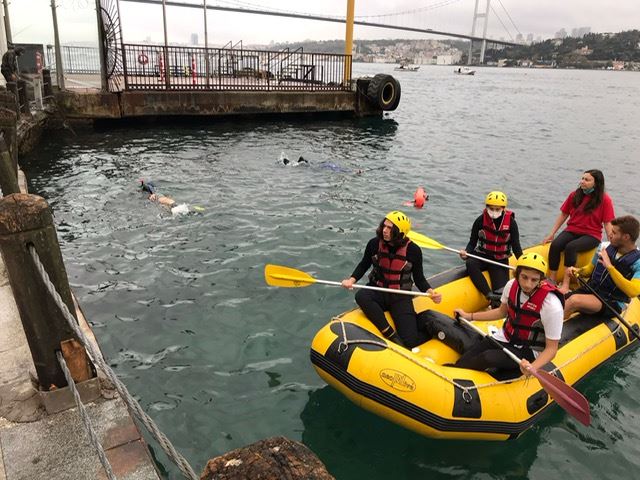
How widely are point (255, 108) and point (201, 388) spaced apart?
64.5ft

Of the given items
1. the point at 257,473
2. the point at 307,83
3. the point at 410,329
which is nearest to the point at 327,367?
the point at 410,329

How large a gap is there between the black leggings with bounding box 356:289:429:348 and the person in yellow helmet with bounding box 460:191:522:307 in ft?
5.79

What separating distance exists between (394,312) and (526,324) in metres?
1.47

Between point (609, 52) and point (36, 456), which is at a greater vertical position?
point (609, 52)

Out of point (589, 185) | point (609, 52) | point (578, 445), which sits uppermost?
point (609, 52)

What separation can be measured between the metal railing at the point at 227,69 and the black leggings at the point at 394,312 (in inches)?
727

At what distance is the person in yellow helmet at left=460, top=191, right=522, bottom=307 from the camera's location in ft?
23.4

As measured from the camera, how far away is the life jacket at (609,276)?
5.99m

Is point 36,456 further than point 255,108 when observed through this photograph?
No

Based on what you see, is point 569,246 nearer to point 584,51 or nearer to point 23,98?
point 23,98

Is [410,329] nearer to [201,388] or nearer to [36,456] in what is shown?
[201,388]

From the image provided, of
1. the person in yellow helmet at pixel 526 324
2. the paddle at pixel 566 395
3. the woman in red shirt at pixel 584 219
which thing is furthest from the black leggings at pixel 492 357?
the woman in red shirt at pixel 584 219

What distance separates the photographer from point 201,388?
18.2ft

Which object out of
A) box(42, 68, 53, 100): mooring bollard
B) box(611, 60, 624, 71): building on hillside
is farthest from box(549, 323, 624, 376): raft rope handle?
box(611, 60, 624, 71): building on hillside
